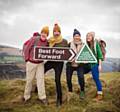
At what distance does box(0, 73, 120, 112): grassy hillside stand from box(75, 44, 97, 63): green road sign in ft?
3.82

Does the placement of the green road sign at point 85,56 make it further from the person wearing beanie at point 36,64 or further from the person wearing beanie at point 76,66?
the person wearing beanie at point 36,64

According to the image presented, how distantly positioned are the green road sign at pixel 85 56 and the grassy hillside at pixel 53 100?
3.82 feet

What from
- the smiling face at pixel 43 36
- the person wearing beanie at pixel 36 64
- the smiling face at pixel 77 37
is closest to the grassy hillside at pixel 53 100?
the person wearing beanie at pixel 36 64

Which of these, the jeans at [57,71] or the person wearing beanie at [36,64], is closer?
the jeans at [57,71]

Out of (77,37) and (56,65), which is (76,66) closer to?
(56,65)

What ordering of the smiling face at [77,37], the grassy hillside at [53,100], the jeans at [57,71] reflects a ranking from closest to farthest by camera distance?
the grassy hillside at [53,100]
the jeans at [57,71]
the smiling face at [77,37]

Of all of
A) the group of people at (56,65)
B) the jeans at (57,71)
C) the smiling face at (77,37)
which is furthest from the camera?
the smiling face at (77,37)

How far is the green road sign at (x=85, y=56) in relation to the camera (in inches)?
370

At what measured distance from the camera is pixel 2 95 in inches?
403

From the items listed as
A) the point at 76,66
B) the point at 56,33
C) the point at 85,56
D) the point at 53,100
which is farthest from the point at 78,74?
the point at 56,33

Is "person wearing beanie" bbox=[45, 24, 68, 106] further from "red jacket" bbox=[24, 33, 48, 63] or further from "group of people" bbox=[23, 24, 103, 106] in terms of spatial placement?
"red jacket" bbox=[24, 33, 48, 63]

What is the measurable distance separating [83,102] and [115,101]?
3.29ft

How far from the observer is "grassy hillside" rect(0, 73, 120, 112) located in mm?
8898

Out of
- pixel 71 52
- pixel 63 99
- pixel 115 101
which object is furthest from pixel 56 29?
pixel 115 101
